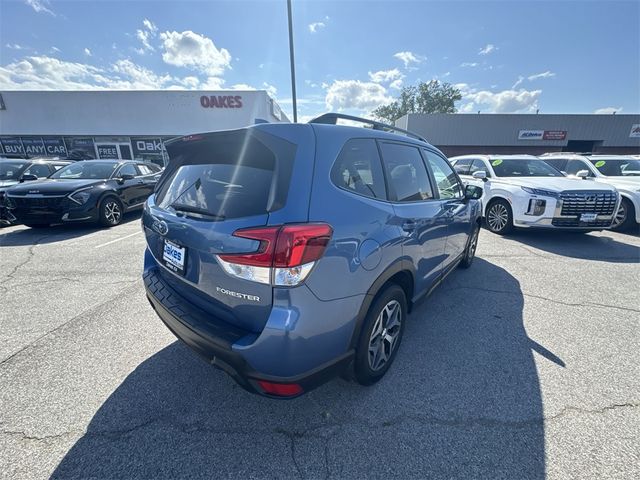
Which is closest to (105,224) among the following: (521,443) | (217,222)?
(217,222)

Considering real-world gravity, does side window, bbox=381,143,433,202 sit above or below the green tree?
below

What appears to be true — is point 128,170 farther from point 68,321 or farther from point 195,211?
point 195,211

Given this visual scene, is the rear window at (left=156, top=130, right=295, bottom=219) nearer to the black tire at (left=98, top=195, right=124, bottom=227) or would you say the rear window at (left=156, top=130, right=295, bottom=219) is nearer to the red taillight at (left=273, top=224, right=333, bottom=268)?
the red taillight at (left=273, top=224, right=333, bottom=268)

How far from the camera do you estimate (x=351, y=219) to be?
1653mm

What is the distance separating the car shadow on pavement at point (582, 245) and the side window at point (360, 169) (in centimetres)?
527

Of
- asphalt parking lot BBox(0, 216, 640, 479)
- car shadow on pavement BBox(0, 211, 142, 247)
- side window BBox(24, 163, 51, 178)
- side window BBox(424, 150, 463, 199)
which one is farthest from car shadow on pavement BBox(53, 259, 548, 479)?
side window BBox(24, 163, 51, 178)

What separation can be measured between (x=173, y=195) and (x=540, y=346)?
3.56 meters

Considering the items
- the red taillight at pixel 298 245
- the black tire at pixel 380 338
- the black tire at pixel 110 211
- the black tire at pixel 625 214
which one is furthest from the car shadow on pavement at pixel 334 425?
the black tire at pixel 625 214

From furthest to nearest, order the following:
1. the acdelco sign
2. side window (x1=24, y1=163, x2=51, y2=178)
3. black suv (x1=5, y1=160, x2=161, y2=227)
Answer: the acdelco sign, side window (x1=24, y1=163, x2=51, y2=178), black suv (x1=5, y1=160, x2=161, y2=227)

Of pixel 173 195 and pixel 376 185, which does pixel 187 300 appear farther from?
pixel 376 185

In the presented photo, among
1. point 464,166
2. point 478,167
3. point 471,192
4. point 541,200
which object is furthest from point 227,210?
point 464,166

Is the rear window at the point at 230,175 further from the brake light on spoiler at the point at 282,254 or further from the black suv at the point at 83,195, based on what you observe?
the black suv at the point at 83,195

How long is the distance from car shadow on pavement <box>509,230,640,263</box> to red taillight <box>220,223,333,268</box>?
5965 millimetres

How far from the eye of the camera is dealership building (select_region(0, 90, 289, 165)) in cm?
1941
